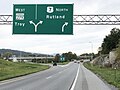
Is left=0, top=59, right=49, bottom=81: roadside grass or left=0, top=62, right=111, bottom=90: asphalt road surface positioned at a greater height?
left=0, top=59, right=49, bottom=81: roadside grass

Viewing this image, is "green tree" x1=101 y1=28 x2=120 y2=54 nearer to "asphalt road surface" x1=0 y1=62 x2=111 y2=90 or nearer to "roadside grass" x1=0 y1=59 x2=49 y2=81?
"roadside grass" x1=0 y1=59 x2=49 y2=81

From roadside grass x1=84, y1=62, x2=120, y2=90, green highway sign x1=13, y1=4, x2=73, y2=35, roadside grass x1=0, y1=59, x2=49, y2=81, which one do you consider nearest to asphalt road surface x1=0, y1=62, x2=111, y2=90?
roadside grass x1=84, y1=62, x2=120, y2=90

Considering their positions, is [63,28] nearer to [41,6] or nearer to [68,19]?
[68,19]

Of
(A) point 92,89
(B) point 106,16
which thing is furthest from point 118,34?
(A) point 92,89

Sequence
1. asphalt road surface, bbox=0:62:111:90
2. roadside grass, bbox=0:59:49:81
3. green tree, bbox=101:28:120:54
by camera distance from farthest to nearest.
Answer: green tree, bbox=101:28:120:54
roadside grass, bbox=0:59:49:81
asphalt road surface, bbox=0:62:111:90

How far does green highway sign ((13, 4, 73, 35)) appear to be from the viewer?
32.8 metres

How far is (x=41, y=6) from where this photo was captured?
32.8 meters

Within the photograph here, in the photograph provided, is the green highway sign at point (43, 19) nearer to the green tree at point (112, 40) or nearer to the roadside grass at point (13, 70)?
the roadside grass at point (13, 70)

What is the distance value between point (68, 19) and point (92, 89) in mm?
13927

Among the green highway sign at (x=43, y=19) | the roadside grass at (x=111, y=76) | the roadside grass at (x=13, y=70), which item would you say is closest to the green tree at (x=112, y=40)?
the roadside grass at (x=13, y=70)

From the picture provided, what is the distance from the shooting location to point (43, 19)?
33.1 meters

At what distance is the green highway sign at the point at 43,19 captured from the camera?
3284 cm

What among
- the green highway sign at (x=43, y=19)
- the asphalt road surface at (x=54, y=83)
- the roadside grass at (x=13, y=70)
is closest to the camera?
the asphalt road surface at (x=54, y=83)

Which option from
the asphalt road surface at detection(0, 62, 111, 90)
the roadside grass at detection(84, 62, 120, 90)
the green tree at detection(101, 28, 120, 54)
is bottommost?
the asphalt road surface at detection(0, 62, 111, 90)
